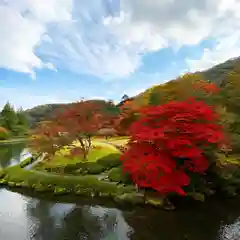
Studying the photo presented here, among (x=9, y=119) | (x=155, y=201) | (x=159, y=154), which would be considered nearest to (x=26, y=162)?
(x=155, y=201)

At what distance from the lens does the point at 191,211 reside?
21.7m

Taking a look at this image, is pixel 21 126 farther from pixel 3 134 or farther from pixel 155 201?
pixel 155 201

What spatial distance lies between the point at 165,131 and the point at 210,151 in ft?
16.7

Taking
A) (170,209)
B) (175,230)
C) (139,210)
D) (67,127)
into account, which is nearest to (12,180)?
(67,127)

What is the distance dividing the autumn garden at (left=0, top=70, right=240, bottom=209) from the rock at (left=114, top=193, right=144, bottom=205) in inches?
3.1

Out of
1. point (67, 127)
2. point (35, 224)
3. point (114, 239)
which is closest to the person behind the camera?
point (114, 239)

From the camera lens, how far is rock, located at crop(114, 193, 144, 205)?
23203 mm

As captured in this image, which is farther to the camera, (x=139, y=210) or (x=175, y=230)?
(x=139, y=210)

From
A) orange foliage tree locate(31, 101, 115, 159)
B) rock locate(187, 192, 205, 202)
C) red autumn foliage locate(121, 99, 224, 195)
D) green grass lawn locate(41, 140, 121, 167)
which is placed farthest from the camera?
green grass lawn locate(41, 140, 121, 167)

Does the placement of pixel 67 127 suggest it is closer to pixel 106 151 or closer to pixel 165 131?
pixel 106 151

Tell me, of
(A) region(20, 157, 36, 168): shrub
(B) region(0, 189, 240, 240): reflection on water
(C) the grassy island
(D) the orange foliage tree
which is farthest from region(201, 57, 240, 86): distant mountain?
(B) region(0, 189, 240, 240): reflection on water

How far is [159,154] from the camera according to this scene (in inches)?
854

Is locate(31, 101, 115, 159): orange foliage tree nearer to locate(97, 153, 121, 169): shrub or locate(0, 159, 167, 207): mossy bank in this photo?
locate(97, 153, 121, 169): shrub

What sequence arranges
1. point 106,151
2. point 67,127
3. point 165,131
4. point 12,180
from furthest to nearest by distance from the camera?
point 106,151, point 67,127, point 12,180, point 165,131
